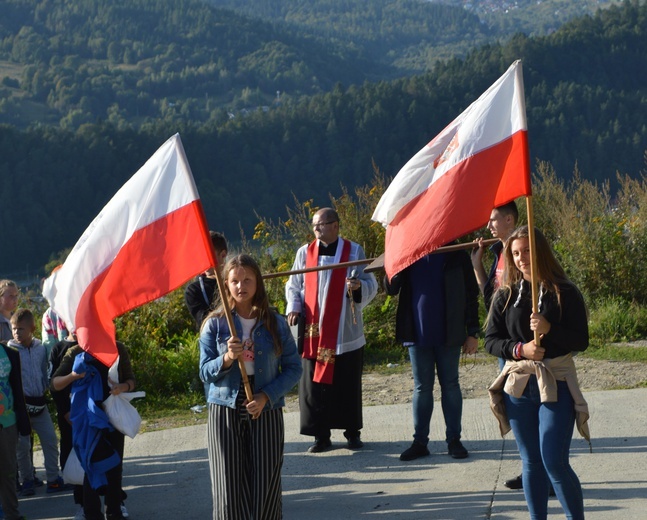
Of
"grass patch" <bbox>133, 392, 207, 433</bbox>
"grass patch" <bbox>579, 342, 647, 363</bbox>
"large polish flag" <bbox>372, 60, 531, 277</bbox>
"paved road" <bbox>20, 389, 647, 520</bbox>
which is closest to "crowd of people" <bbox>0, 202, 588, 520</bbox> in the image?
"paved road" <bbox>20, 389, 647, 520</bbox>

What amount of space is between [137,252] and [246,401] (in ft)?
3.15

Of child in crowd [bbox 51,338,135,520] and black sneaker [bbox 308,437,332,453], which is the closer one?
child in crowd [bbox 51,338,135,520]

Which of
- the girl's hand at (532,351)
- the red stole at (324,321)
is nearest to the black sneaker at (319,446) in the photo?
the red stole at (324,321)

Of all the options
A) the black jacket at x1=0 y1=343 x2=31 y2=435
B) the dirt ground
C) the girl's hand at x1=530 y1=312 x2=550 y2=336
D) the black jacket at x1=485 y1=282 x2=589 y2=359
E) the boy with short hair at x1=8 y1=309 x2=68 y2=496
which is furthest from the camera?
the dirt ground

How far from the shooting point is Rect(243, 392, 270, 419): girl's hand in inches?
190

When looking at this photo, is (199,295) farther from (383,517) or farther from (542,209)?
(542,209)

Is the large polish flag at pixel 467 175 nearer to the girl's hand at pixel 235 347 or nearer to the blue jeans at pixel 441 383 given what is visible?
the girl's hand at pixel 235 347

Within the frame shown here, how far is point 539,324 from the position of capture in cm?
457

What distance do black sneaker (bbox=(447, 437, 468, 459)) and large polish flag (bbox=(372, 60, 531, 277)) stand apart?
5.78 ft

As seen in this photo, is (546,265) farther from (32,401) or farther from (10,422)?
(32,401)

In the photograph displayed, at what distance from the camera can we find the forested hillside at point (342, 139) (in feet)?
253

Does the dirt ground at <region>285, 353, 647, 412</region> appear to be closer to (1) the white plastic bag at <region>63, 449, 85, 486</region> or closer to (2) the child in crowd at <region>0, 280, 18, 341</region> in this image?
(2) the child in crowd at <region>0, 280, 18, 341</region>

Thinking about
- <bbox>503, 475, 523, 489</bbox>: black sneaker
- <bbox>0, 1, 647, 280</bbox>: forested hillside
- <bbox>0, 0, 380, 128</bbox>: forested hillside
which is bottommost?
<bbox>503, 475, 523, 489</bbox>: black sneaker

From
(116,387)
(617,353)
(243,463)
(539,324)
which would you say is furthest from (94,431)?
(617,353)
